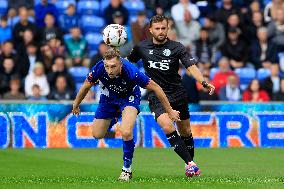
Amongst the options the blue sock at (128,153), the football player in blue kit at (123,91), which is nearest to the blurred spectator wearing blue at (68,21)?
the football player in blue kit at (123,91)

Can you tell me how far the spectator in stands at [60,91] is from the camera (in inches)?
790

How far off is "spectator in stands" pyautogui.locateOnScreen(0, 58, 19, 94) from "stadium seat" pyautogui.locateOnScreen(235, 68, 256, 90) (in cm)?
546

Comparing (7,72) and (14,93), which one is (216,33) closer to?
(7,72)

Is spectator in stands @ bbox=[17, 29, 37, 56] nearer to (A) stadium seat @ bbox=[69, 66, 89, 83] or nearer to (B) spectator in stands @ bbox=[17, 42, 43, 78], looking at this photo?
(B) spectator in stands @ bbox=[17, 42, 43, 78]

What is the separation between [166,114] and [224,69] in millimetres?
8979

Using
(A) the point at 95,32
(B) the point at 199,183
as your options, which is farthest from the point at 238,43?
(B) the point at 199,183

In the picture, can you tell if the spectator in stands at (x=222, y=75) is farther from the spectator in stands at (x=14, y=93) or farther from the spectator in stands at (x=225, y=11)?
the spectator in stands at (x=14, y=93)

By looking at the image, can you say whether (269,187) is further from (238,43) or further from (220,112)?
(238,43)

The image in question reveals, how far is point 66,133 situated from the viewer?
61.8 feet

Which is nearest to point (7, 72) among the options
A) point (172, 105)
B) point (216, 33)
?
point (216, 33)

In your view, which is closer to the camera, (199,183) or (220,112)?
(199,183)

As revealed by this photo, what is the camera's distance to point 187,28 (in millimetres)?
22516

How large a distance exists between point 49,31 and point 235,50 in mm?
4583

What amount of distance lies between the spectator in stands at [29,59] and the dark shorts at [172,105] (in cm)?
826
